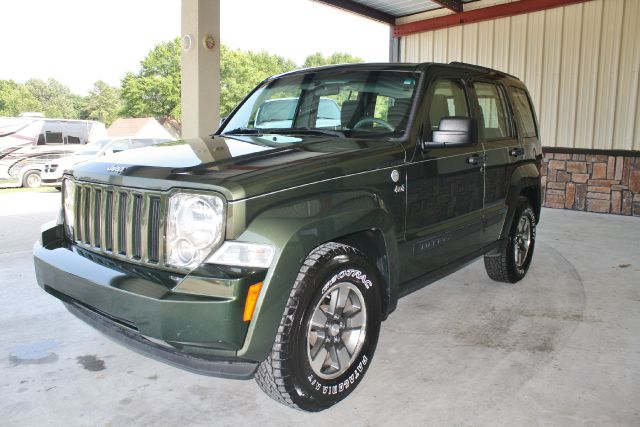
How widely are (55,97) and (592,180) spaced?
409 ft

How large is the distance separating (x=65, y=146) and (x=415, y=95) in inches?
614

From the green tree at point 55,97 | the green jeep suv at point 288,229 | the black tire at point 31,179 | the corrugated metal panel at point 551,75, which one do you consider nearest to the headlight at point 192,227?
the green jeep suv at point 288,229

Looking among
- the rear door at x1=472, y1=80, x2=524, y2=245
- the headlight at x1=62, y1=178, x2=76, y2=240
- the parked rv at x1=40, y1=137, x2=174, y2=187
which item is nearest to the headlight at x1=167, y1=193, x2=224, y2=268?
the headlight at x1=62, y1=178, x2=76, y2=240

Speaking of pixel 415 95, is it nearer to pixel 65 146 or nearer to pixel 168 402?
pixel 168 402

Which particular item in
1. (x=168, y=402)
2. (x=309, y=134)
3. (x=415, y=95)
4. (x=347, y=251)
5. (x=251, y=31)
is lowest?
(x=168, y=402)

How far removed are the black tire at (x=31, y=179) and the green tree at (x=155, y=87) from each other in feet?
181

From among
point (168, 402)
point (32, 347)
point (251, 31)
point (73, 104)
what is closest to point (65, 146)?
point (32, 347)

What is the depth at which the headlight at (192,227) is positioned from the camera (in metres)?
2.27

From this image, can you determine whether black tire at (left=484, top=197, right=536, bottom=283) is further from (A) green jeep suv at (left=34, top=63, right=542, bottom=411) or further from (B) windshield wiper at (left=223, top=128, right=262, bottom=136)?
(B) windshield wiper at (left=223, top=128, right=262, bottom=136)

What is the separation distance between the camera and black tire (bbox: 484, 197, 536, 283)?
186 inches

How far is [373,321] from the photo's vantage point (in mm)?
2867

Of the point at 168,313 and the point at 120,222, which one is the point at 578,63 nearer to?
the point at 120,222

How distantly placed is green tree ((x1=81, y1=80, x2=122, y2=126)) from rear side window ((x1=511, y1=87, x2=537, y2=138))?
112 m

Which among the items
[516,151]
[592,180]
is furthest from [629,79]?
[516,151]
